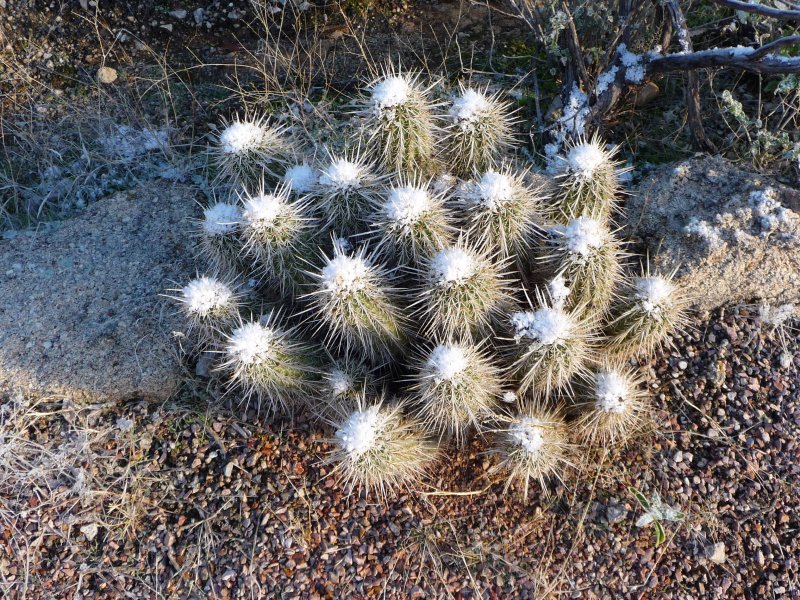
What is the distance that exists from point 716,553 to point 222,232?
7.39 feet

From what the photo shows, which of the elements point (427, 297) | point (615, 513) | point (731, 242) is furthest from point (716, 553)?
point (427, 297)

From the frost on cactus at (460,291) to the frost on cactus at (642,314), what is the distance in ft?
1.57

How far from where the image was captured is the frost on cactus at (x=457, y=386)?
2.23 meters

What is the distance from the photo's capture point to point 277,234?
94.9 inches

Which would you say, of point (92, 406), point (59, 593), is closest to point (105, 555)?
point (59, 593)

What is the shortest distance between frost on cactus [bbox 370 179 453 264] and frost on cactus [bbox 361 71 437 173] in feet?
0.86

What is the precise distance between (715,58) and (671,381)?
1.46m

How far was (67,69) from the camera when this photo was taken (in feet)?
13.7

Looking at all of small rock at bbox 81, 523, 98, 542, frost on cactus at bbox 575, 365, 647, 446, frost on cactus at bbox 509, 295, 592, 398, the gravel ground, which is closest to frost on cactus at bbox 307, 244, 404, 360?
frost on cactus at bbox 509, 295, 592, 398

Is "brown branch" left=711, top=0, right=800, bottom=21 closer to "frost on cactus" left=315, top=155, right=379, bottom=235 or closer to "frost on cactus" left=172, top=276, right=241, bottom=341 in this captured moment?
"frost on cactus" left=315, top=155, right=379, bottom=235

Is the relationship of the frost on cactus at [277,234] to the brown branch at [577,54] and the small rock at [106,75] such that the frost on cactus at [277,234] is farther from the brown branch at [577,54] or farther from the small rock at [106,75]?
the small rock at [106,75]

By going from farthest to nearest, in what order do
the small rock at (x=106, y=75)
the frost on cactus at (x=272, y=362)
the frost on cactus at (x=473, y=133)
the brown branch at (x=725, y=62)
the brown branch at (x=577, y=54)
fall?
the small rock at (x=106, y=75)
the brown branch at (x=577, y=54)
the brown branch at (x=725, y=62)
the frost on cactus at (x=473, y=133)
the frost on cactus at (x=272, y=362)

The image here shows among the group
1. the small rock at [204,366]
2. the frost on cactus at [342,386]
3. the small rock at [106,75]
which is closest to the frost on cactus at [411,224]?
the frost on cactus at [342,386]

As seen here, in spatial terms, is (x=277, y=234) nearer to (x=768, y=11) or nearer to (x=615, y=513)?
(x=615, y=513)
